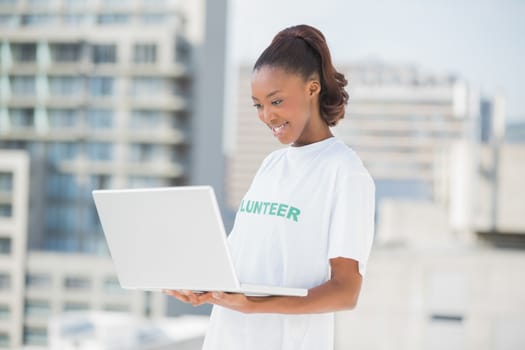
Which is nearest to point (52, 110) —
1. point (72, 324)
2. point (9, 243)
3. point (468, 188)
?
point (9, 243)

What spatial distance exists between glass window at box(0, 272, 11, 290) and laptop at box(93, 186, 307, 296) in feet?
96.5

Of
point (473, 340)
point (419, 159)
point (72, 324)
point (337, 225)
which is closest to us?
point (337, 225)

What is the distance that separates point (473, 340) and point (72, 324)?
41.5ft

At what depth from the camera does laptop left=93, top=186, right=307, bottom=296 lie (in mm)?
833

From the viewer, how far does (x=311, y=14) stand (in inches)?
1857

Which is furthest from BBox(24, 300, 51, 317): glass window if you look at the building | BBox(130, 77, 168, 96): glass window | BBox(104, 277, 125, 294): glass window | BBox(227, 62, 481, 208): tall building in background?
BBox(227, 62, 481, 208): tall building in background

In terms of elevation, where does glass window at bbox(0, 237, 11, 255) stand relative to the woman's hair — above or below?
below

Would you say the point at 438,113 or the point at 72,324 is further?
the point at 438,113

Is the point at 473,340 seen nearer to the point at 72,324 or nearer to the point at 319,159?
the point at 319,159

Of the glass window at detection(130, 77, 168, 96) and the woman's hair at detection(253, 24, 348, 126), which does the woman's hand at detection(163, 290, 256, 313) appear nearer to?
the woman's hair at detection(253, 24, 348, 126)

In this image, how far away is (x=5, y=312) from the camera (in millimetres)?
29578

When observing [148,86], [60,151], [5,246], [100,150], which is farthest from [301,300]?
[60,151]

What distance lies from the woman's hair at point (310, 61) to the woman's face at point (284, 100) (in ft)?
0.03

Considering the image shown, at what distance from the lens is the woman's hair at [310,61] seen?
94cm
